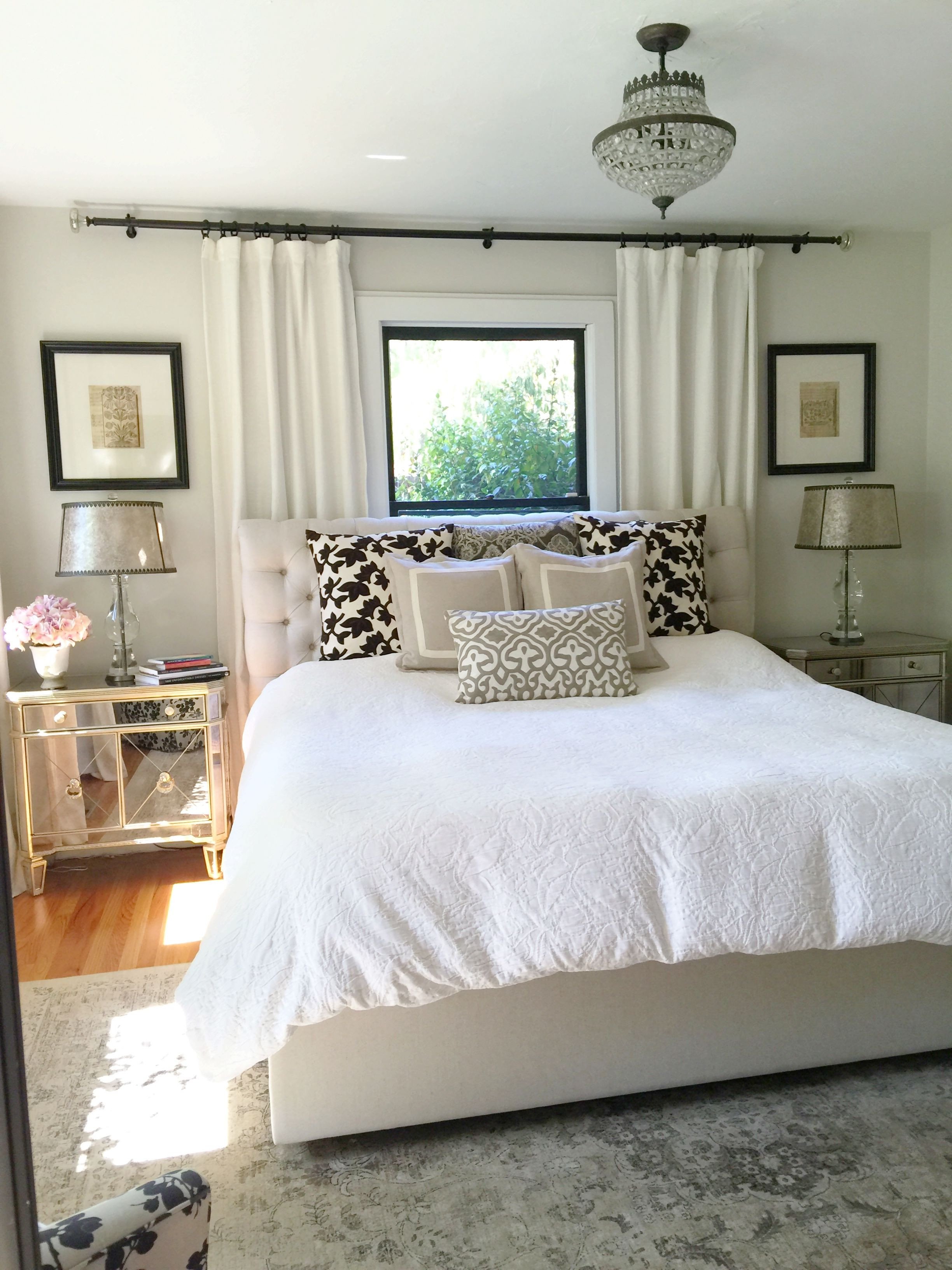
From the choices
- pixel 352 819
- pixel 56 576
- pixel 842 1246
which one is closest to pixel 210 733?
pixel 56 576

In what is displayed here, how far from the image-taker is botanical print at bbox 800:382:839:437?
437cm

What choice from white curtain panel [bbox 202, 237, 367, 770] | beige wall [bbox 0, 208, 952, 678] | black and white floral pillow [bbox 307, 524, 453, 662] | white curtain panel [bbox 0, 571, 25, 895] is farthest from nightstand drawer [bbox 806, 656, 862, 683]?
white curtain panel [bbox 0, 571, 25, 895]

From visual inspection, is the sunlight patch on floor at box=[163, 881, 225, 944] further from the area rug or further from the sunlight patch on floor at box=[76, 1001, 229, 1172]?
the area rug

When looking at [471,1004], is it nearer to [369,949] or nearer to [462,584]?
[369,949]

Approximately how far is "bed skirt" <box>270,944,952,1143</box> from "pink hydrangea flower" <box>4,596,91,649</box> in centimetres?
203

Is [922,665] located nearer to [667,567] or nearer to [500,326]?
[667,567]

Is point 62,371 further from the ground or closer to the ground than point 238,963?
further from the ground

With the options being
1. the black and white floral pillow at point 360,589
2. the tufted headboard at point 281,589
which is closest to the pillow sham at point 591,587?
the black and white floral pillow at point 360,589

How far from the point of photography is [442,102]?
2.87 m

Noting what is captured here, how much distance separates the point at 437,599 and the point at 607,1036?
1.57 metres

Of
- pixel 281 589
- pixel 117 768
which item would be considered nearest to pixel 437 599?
pixel 281 589

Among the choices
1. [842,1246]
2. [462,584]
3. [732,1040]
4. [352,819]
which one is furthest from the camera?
[462,584]

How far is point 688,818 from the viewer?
1846 millimetres

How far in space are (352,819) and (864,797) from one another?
988mm
